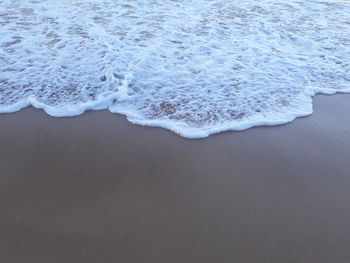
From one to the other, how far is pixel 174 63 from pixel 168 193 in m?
2.45

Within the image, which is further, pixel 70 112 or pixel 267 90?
pixel 267 90

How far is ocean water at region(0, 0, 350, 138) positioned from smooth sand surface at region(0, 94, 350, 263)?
0.96ft

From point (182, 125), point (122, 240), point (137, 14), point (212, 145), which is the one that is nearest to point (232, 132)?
point (212, 145)

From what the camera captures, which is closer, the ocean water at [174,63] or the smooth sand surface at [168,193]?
the smooth sand surface at [168,193]

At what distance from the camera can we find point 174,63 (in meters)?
4.14

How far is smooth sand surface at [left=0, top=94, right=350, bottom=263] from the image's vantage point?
179cm

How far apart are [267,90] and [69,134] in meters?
2.38

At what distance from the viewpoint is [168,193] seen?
7.09ft

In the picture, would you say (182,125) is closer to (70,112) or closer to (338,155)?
(70,112)

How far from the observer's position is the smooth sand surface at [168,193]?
70.4 inches

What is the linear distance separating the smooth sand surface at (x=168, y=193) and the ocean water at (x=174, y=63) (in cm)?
29

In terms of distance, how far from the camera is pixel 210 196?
7.02ft

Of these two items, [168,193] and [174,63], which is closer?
[168,193]

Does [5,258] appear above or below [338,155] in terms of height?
below
